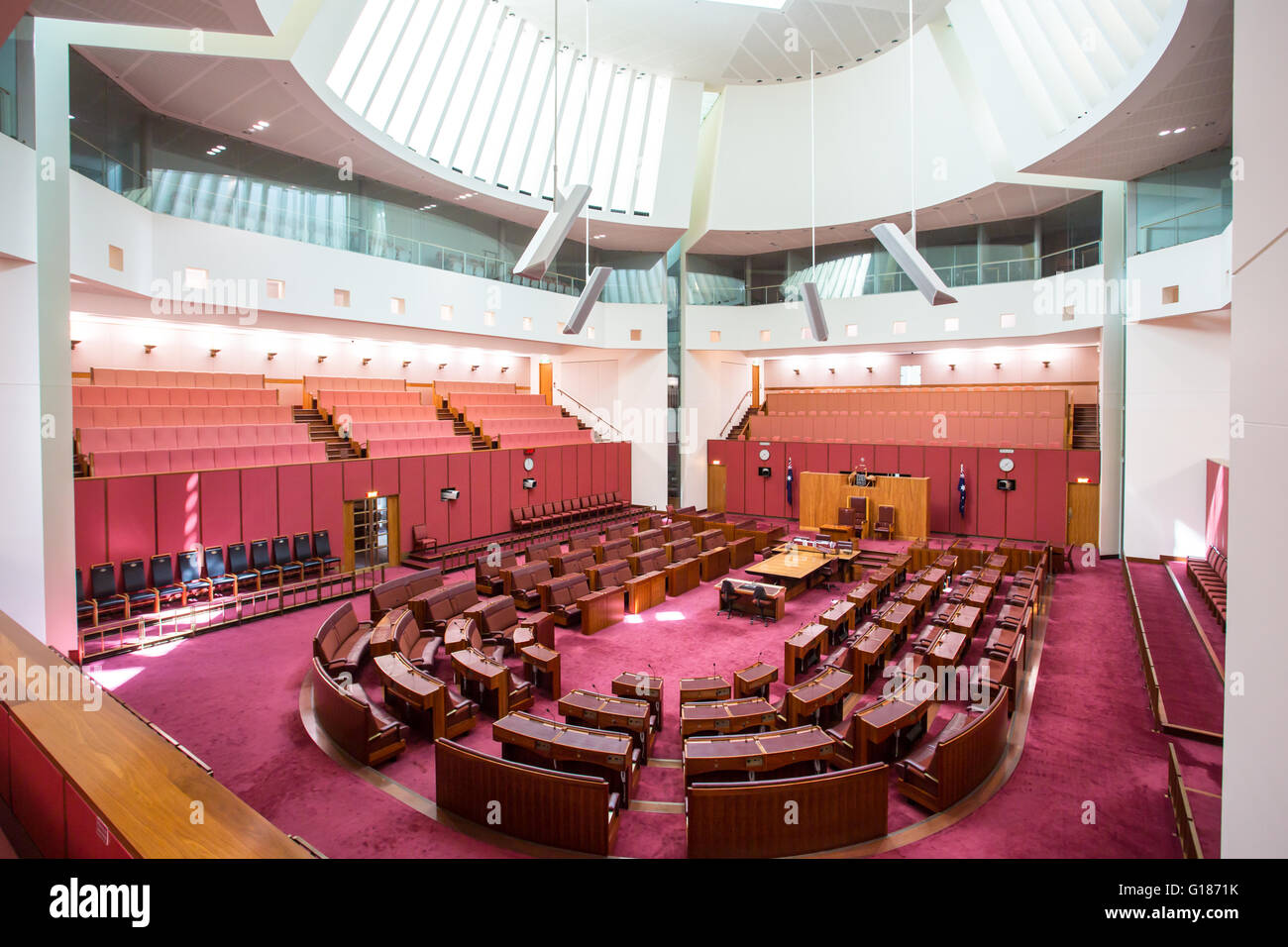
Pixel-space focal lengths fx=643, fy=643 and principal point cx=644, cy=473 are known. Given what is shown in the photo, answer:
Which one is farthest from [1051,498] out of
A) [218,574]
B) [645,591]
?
[218,574]

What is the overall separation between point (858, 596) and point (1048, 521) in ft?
30.2

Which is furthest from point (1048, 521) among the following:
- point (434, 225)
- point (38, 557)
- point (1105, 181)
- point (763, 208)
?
point (38, 557)

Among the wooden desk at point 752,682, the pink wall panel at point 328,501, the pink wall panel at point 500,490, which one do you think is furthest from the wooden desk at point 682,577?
the pink wall panel at point 328,501

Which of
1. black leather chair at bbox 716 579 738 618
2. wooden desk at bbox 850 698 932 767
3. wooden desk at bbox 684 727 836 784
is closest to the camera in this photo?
wooden desk at bbox 684 727 836 784

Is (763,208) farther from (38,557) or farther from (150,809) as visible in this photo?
(150,809)

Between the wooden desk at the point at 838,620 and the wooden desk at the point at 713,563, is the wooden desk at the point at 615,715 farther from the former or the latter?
the wooden desk at the point at 713,563

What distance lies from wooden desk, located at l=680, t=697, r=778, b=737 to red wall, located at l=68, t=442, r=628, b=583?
27.0 ft

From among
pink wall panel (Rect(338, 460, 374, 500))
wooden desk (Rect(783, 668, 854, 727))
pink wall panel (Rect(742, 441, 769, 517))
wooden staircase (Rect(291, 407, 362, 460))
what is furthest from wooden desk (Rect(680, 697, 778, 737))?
pink wall panel (Rect(742, 441, 769, 517))

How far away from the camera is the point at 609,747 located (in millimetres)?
5461

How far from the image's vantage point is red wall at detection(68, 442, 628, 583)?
33.3 ft

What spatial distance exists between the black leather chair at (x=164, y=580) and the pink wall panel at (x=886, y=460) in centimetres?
1718

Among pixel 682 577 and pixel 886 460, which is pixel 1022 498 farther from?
pixel 682 577

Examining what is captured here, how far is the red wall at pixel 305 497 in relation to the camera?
33.3 ft

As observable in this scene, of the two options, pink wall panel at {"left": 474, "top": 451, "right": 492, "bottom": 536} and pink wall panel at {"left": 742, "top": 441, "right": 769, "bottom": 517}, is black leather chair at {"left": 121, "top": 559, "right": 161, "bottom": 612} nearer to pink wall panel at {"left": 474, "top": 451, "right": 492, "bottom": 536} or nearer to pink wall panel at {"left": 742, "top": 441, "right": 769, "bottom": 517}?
pink wall panel at {"left": 474, "top": 451, "right": 492, "bottom": 536}
